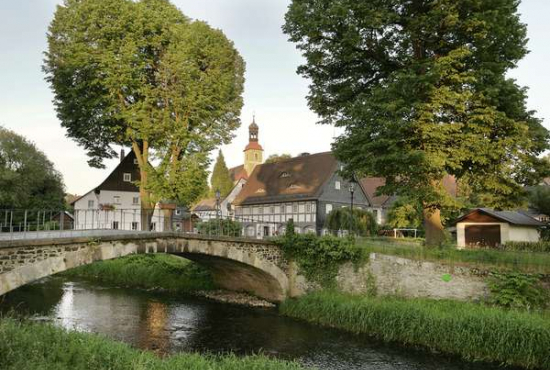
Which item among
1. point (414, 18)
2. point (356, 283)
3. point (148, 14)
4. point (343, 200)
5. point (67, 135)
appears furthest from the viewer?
point (343, 200)

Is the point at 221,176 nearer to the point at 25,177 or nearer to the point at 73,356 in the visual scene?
the point at 25,177

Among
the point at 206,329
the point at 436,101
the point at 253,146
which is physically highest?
the point at 253,146

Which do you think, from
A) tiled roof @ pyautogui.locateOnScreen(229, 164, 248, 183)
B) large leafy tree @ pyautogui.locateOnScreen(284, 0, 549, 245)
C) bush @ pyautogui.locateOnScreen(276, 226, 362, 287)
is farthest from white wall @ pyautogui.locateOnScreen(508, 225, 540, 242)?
tiled roof @ pyautogui.locateOnScreen(229, 164, 248, 183)

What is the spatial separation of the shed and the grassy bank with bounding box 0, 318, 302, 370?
2010 cm

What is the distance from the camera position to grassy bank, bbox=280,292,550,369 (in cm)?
1284

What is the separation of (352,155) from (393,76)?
3497 mm

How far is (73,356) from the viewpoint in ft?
29.6

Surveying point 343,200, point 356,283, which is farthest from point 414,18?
point 343,200

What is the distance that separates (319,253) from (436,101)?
8.04m

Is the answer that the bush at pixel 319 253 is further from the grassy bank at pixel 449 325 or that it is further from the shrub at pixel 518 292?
the shrub at pixel 518 292

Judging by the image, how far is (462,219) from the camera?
2927cm

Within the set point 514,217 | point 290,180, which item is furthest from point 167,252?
point 290,180

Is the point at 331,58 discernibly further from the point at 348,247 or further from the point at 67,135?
the point at 67,135

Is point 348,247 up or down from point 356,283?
up
